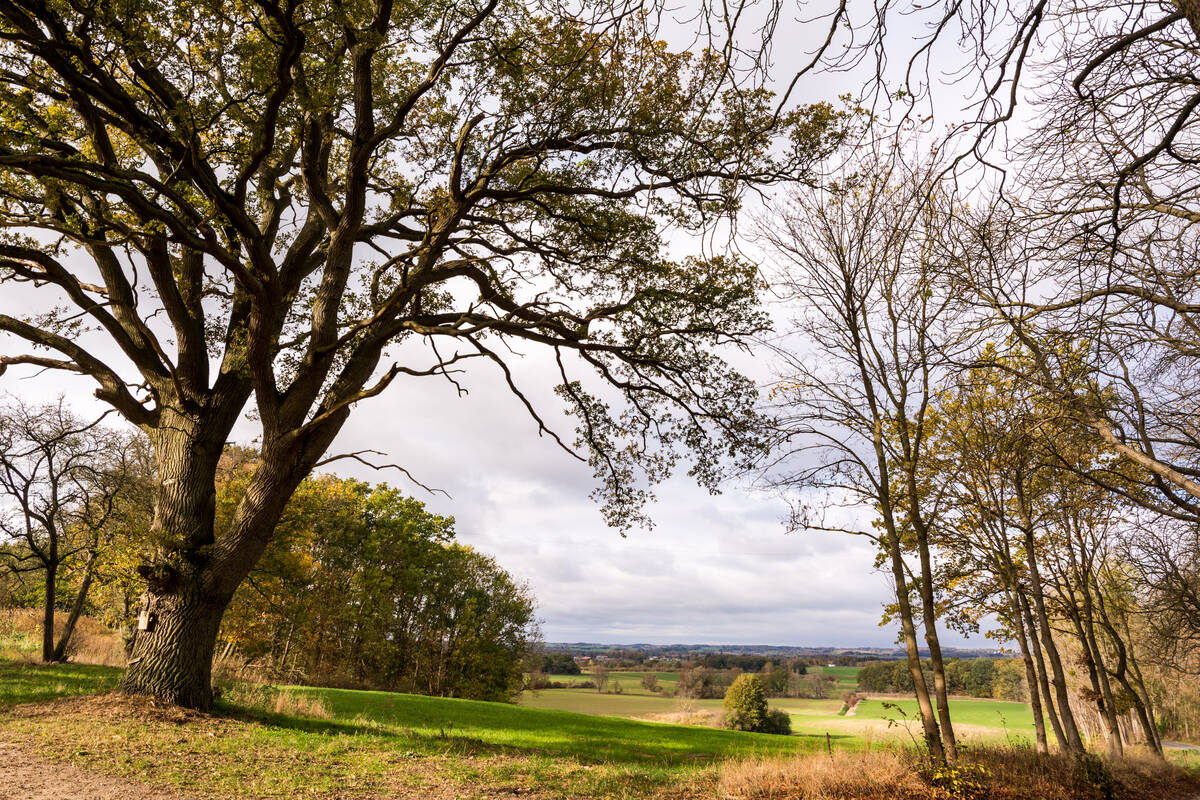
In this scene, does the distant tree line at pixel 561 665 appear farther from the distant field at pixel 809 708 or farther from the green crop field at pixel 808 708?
the distant field at pixel 809 708

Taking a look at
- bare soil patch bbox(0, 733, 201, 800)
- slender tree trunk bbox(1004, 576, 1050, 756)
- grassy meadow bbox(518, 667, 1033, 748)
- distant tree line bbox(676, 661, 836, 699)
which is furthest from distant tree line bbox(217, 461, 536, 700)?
distant tree line bbox(676, 661, 836, 699)

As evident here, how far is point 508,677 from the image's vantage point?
36.2 m

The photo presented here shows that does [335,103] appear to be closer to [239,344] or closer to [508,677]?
[239,344]

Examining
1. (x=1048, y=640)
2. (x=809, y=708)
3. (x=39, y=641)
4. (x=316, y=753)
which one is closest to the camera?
(x=316, y=753)

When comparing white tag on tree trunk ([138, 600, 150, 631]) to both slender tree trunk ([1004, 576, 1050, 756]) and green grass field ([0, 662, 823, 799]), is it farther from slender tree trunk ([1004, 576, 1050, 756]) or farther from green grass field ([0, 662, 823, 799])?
slender tree trunk ([1004, 576, 1050, 756])

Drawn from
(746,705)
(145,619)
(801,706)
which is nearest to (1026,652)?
(145,619)

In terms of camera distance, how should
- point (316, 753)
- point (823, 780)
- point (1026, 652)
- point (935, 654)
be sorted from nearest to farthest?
point (316, 753) < point (823, 780) < point (935, 654) < point (1026, 652)

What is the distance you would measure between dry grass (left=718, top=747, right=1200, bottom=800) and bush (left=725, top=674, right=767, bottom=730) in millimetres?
25887

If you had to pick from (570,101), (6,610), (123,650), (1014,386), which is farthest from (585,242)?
(6,610)

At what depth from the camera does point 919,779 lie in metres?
8.23

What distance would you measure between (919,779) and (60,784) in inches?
385

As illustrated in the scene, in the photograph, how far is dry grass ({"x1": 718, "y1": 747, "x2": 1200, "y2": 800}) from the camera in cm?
755

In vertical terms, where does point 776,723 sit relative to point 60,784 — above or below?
below

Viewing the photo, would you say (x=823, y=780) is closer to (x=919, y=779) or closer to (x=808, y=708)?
(x=919, y=779)
